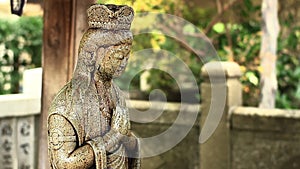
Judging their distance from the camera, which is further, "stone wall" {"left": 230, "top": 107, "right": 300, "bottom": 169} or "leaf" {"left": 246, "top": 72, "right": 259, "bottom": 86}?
"leaf" {"left": 246, "top": 72, "right": 259, "bottom": 86}

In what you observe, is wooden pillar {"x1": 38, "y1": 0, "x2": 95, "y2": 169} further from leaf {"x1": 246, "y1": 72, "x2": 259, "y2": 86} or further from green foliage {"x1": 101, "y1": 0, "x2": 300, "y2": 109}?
green foliage {"x1": 101, "y1": 0, "x2": 300, "y2": 109}

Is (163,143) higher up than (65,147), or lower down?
lower down

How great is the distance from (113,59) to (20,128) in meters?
3.15

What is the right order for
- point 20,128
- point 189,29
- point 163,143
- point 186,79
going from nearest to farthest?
point 20,128, point 163,143, point 189,29, point 186,79

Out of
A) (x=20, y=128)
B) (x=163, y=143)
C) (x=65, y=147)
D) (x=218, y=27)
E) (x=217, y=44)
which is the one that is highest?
(x=218, y=27)

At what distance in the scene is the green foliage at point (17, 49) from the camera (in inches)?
375

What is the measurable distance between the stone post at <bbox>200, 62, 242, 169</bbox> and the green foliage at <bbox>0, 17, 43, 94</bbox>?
2.97 meters

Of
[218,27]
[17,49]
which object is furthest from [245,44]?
[17,49]

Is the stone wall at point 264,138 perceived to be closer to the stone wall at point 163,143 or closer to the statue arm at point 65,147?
the stone wall at point 163,143

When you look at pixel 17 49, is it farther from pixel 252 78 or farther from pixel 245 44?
pixel 252 78

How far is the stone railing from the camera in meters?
6.08

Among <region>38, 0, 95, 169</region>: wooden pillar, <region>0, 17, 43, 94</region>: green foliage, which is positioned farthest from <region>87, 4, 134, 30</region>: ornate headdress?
<region>0, 17, 43, 94</region>: green foliage

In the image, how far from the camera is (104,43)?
3230 millimetres

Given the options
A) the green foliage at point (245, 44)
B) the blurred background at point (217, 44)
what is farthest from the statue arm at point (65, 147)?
the green foliage at point (245, 44)
